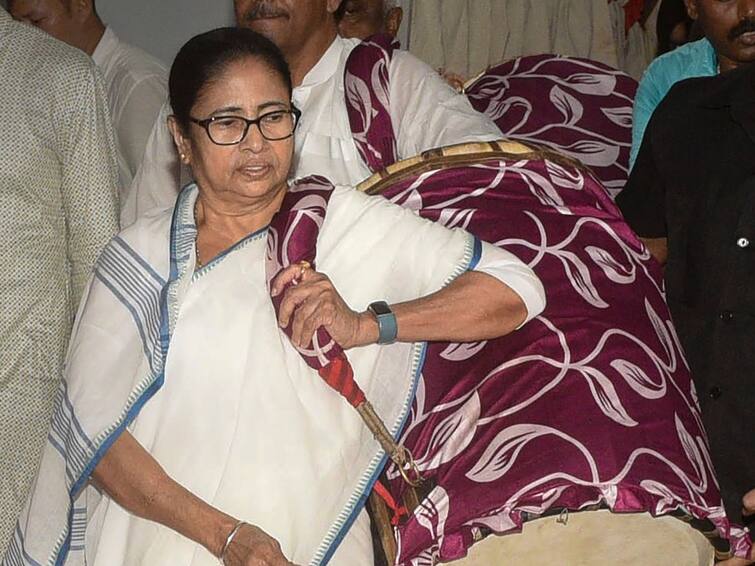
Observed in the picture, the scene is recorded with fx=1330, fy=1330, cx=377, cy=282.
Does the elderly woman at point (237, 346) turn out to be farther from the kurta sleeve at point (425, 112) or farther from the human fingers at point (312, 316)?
the kurta sleeve at point (425, 112)

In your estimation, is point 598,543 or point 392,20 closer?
point 598,543

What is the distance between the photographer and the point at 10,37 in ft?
8.73

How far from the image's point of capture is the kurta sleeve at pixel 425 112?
8.76 ft

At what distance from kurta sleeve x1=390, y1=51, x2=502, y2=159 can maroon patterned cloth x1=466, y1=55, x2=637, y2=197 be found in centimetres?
19

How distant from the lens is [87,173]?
8.73 ft

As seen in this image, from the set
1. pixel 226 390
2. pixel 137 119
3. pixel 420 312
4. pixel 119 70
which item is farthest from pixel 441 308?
pixel 119 70

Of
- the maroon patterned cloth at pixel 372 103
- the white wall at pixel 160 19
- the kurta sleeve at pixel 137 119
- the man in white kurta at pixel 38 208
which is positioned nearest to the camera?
the man in white kurta at pixel 38 208

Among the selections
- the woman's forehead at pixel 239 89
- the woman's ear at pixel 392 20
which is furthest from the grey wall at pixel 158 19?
the woman's forehead at pixel 239 89

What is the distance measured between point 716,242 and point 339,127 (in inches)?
34.7

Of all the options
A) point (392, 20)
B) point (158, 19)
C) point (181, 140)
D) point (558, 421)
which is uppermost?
point (181, 140)

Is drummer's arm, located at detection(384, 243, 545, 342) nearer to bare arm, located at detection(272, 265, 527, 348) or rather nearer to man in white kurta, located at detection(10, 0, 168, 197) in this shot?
bare arm, located at detection(272, 265, 527, 348)

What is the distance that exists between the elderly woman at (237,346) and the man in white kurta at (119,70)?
1.25 m

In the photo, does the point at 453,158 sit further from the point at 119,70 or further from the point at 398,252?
the point at 119,70

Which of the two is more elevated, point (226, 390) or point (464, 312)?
point (464, 312)
